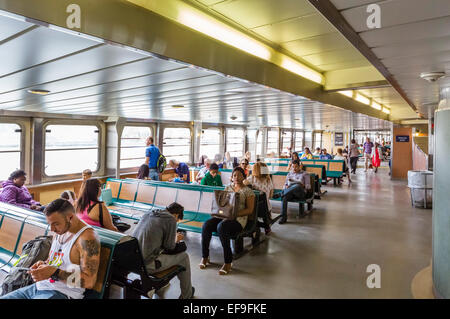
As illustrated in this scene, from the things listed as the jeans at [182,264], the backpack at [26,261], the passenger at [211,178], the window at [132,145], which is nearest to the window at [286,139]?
the window at [132,145]

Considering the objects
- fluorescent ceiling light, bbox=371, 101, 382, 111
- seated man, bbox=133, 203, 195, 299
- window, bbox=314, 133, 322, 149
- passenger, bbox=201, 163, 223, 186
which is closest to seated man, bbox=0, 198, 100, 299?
seated man, bbox=133, 203, 195, 299

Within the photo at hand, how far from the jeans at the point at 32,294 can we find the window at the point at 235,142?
1432 centimetres

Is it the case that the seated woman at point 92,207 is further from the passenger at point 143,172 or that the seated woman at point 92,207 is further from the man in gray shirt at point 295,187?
the man in gray shirt at point 295,187

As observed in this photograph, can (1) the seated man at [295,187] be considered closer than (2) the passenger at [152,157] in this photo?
Yes

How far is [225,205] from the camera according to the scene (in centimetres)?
434

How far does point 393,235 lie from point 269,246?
2578mm

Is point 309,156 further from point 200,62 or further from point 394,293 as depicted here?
point 200,62

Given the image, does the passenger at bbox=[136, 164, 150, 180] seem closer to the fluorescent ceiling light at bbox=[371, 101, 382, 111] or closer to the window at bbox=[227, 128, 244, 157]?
the fluorescent ceiling light at bbox=[371, 101, 382, 111]

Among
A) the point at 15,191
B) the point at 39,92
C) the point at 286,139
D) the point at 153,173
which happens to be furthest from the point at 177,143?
the point at 286,139

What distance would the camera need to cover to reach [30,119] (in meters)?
8.20

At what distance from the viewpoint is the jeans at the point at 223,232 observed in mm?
4117

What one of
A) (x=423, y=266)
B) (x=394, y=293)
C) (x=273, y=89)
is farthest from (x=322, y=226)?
(x=273, y=89)

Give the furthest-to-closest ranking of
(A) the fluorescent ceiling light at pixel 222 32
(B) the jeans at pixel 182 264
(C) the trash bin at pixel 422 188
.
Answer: (C) the trash bin at pixel 422 188
(B) the jeans at pixel 182 264
(A) the fluorescent ceiling light at pixel 222 32

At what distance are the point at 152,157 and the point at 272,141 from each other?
13757 mm
